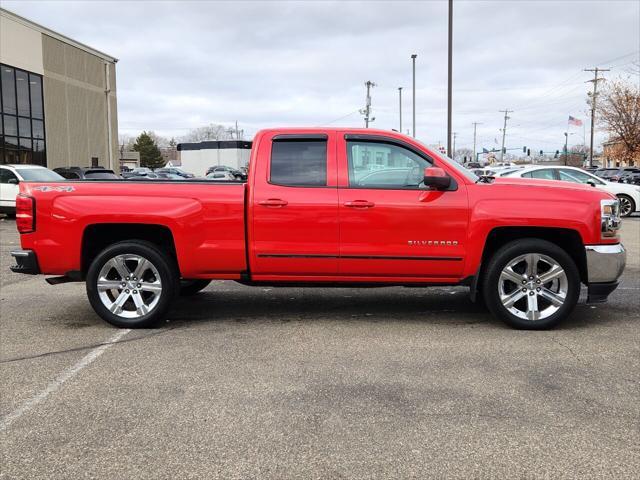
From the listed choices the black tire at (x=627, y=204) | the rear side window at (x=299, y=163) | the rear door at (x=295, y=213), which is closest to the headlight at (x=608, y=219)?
the rear door at (x=295, y=213)

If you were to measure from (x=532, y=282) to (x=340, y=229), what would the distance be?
73.7 inches

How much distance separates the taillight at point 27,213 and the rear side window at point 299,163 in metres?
2.28

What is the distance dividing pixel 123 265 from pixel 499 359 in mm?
3542

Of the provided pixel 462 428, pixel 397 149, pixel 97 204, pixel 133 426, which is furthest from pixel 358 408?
pixel 97 204

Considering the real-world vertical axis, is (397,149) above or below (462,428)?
above

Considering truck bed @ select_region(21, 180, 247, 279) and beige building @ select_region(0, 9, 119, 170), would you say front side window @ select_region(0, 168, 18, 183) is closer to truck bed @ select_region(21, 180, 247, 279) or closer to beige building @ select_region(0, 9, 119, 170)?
truck bed @ select_region(21, 180, 247, 279)

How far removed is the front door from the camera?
5.42 m

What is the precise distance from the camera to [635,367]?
175 inches

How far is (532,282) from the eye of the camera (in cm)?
550

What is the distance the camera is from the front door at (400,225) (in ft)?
17.8

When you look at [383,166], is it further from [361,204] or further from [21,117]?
[21,117]

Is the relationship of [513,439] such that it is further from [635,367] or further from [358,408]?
[635,367]

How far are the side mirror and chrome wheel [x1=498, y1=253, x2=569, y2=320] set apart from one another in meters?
0.99

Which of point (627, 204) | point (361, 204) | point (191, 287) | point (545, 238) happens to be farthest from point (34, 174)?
point (627, 204)
